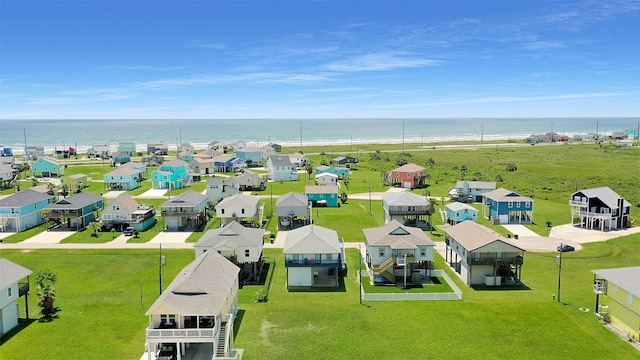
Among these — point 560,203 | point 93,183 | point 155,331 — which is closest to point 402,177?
point 560,203

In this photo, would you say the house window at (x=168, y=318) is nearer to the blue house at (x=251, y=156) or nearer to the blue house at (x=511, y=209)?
the blue house at (x=511, y=209)

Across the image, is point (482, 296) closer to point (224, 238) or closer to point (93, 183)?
point (224, 238)

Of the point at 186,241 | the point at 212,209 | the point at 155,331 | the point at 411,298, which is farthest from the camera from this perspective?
the point at 212,209

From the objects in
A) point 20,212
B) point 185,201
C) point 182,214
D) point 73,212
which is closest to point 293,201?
point 185,201

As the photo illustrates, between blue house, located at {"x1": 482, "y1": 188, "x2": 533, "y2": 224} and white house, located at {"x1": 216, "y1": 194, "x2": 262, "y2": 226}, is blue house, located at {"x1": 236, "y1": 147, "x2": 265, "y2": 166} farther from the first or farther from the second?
blue house, located at {"x1": 482, "y1": 188, "x2": 533, "y2": 224}

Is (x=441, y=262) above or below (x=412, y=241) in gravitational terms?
below

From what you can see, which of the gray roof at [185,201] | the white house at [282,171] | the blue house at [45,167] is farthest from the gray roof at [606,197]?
the blue house at [45,167]
